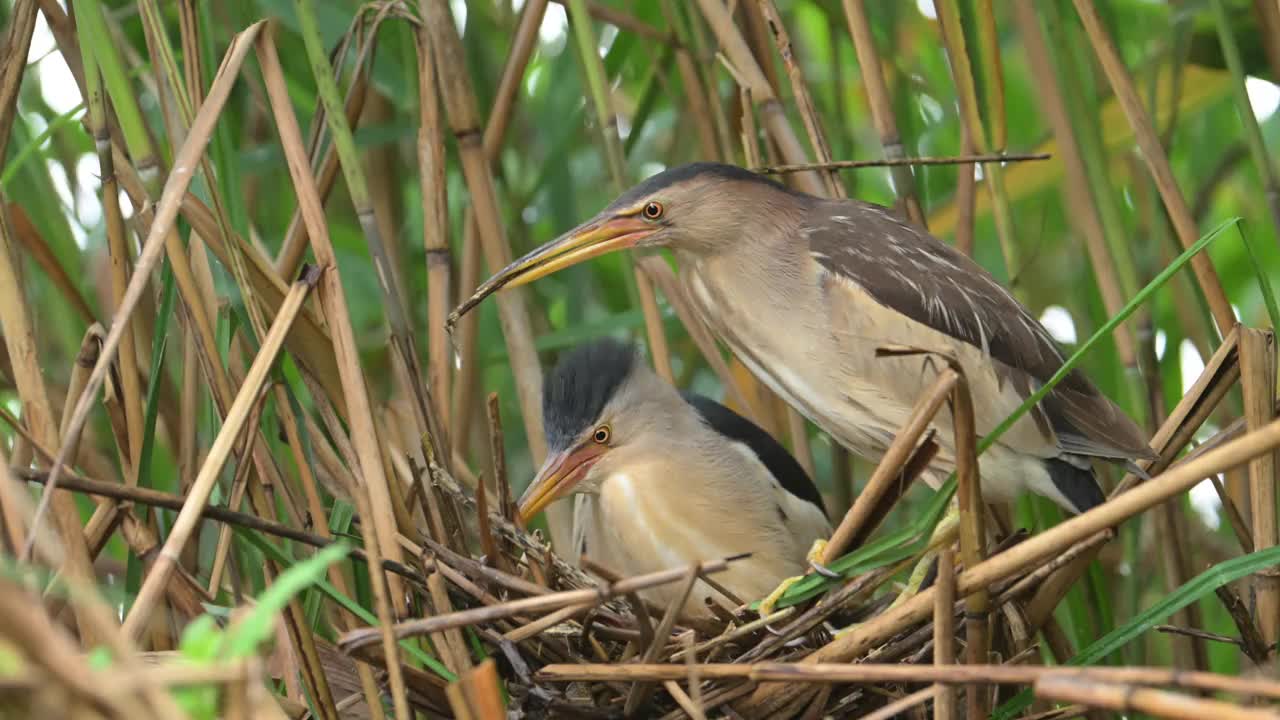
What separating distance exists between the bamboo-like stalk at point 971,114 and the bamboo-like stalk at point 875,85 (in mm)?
83

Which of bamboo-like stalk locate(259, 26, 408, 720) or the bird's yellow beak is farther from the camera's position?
the bird's yellow beak

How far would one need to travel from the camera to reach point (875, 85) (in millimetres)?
1754

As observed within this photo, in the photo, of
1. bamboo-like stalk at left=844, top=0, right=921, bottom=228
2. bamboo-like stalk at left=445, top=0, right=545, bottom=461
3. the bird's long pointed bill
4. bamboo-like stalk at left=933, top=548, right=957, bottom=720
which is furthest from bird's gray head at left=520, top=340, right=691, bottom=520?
bamboo-like stalk at left=933, top=548, right=957, bottom=720

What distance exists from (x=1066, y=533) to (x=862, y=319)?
760 mm

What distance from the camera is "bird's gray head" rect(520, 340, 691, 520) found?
1973 mm

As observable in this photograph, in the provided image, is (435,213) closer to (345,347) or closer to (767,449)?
(345,347)

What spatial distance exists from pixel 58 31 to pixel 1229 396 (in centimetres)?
174

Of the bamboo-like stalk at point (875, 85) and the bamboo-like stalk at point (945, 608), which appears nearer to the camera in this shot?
the bamboo-like stalk at point (945, 608)

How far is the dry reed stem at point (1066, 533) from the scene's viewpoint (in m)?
0.98

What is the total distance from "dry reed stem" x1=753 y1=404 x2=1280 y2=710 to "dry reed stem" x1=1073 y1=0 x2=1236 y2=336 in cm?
55

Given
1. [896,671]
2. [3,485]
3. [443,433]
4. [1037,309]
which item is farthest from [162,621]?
[1037,309]

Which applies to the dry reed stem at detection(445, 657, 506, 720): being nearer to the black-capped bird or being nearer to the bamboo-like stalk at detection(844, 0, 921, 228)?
the black-capped bird

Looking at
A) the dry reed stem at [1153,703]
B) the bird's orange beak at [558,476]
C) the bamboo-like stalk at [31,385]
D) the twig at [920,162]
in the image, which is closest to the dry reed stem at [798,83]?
the twig at [920,162]

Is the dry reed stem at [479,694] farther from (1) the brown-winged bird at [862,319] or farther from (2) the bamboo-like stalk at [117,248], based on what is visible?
(1) the brown-winged bird at [862,319]
